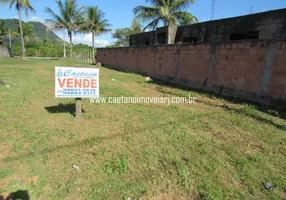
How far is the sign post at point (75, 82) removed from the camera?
3.54 metres

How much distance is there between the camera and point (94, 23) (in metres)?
24.4

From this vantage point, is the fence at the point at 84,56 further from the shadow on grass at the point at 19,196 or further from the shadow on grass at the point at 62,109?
the shadow on grass at the point at 19,196

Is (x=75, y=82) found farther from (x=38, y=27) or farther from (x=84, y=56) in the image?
(x=38, y=27)

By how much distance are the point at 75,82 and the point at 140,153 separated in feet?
6.32

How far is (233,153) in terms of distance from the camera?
2811 mm

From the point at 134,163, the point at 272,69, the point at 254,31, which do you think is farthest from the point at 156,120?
the point at 254,31

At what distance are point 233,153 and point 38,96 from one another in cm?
545

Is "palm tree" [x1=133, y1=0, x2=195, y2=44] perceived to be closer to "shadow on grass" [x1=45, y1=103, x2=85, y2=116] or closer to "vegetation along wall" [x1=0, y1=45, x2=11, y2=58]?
"shadow on grass" [x1=45, y1=103, x2=85, y2=116]

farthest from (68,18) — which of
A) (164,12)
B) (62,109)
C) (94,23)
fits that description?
(62,109)

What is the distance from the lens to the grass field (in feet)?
6.76

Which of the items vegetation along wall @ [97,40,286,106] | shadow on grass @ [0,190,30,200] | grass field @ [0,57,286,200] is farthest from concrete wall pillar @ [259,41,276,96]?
shadow on grass @ [0,190,30,200]

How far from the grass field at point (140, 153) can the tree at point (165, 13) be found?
13.1 meters

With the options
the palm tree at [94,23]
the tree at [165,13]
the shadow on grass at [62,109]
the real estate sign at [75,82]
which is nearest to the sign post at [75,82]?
the real estate sign at [75,82]

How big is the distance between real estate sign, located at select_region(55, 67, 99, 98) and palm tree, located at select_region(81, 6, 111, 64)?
2204cm
